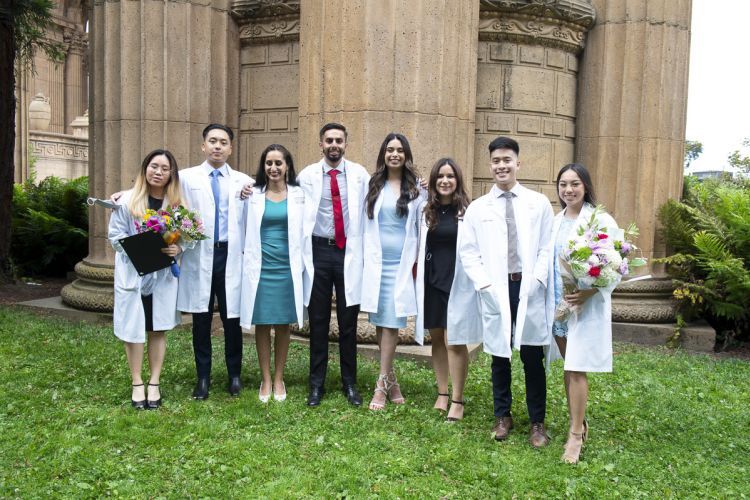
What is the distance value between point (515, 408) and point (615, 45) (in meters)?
6.24

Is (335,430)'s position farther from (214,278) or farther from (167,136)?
(167,136)

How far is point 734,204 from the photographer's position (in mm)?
9531

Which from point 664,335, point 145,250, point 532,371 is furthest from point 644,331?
point 145,250

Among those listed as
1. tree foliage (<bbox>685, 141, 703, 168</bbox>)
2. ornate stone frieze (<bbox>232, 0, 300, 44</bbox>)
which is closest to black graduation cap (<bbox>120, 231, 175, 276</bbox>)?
ornate stone frieze (<bbox>232, 0, 300, 44</bbox>)

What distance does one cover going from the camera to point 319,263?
6.36 m

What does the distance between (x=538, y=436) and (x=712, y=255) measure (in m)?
5.04

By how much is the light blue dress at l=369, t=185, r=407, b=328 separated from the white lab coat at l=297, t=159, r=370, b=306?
8.0 inches

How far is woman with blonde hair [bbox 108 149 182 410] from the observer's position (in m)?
6.01

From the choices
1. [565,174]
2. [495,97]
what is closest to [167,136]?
[495,97]

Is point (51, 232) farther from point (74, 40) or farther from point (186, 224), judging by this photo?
point (74, 40)

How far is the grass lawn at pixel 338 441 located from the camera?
4.73 metres

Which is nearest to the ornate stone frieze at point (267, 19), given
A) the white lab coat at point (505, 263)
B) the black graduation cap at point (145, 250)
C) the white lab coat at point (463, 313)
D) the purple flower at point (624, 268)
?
the black graduation cap at point (145, 250)

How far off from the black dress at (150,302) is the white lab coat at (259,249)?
757 mm

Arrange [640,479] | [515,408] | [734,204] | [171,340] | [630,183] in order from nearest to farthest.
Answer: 1. [640,479]
2. [515,408]
3. [171,340]
4. [734,204]
5. [630,183]
